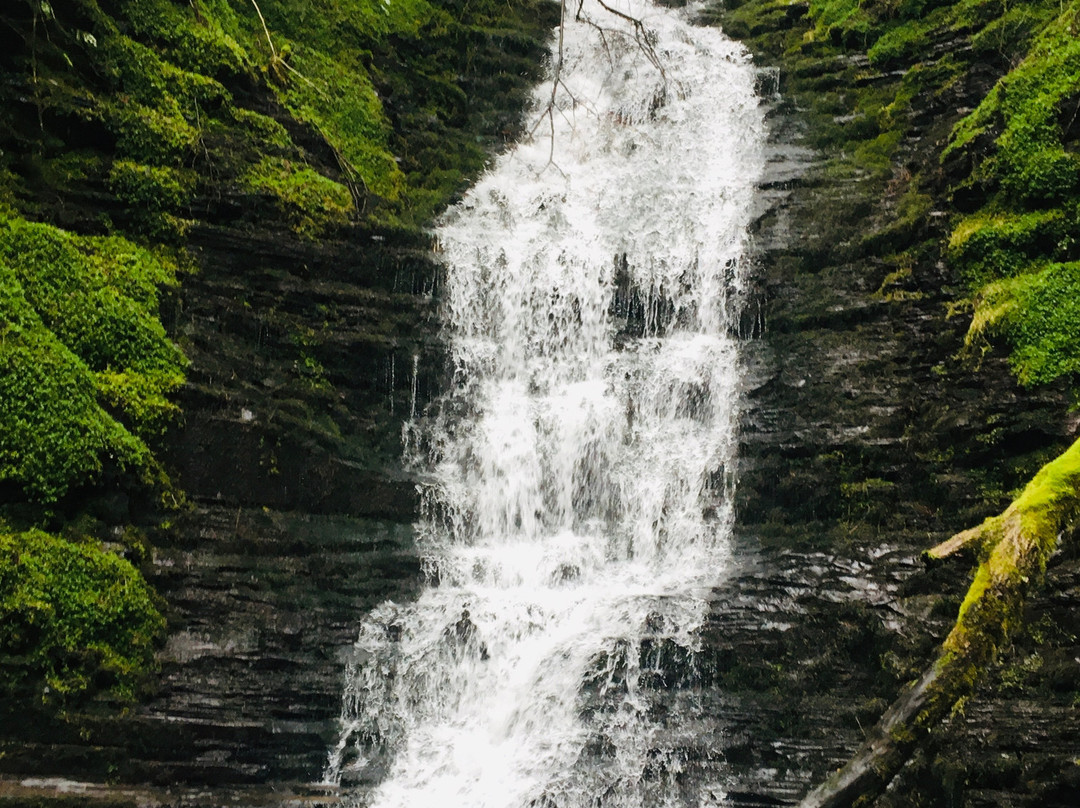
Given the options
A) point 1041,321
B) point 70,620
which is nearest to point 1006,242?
point 1041,321

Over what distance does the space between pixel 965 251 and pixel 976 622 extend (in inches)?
339

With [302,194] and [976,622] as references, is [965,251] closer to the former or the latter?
[976,622]

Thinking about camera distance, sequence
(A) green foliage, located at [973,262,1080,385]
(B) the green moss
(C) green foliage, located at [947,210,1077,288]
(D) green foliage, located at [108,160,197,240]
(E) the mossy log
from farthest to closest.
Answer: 1. (B) the green moss
2. (D) green foliage, located at [108,160,197,240]
3. (C) green foliage, located at [947,210,1077,288]
4. (A) green foliage, located at [973,262,1080,385]
5. (E) the mossy log

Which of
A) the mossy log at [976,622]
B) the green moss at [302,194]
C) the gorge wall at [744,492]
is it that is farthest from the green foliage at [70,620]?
the mossy log at [976,622]

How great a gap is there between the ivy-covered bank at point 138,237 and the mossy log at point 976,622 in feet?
18.6

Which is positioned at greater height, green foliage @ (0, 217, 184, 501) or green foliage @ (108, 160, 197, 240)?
green foliage @ (108, 160, 197, 240)

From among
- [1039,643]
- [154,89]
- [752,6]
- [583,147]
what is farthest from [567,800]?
[752,6]

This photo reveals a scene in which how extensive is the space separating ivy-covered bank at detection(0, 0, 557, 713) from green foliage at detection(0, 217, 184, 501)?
0.07 ft

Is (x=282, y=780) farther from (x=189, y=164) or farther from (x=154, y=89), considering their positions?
(x=154, y=89)

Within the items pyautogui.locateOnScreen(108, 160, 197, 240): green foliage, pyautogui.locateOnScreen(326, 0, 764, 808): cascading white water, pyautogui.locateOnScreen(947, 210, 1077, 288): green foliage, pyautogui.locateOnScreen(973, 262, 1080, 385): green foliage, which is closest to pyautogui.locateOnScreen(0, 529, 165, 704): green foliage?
pyautogui.locateOnScreen(326, 0, 764, 808): cascading white water

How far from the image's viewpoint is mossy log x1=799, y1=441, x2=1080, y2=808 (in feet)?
9.29

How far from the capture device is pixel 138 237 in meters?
9.97

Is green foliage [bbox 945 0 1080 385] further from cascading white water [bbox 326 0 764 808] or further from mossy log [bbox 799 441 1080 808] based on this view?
mossy log [bbox 799 441 1080 808]

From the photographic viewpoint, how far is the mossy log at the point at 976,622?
9.29ft
